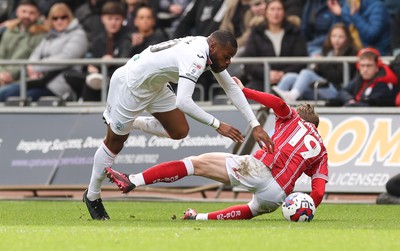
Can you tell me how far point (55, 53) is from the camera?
23.2 m

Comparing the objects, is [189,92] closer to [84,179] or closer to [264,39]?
[84,179]

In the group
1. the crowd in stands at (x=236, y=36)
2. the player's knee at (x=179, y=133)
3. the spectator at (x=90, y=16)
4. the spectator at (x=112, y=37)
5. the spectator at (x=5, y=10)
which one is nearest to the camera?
the player's knee at (x=179, y=133)

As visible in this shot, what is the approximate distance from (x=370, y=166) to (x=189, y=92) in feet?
19.2

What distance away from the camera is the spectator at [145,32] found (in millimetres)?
22562

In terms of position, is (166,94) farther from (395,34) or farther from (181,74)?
(395,34)

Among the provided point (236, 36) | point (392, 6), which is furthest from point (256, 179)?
point (236, 36)

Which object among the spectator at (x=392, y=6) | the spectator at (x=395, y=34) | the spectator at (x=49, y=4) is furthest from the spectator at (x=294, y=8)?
the spectator at (x=49, y=4)

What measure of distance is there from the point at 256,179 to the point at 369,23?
26.6 ft

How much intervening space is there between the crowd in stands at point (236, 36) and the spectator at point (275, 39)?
0.02 meters

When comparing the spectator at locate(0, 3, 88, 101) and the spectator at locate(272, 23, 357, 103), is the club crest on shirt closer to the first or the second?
the spectator at locate(272, 23, 357, 103)

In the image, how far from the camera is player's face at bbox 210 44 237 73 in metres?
13.8

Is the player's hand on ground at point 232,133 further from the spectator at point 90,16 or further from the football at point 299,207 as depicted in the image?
the spectator at point 90,16

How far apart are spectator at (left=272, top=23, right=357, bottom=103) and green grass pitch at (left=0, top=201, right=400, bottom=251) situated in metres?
3.56

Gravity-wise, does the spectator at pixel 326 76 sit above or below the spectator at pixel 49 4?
above
